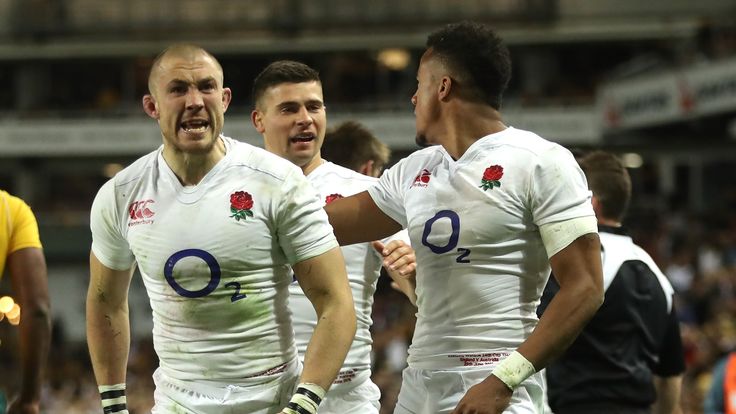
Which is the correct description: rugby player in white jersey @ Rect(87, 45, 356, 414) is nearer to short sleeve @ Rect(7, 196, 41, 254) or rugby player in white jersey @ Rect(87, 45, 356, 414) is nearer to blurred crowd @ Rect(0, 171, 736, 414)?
short sleeve @ Rect(7, 196, 41, 254)

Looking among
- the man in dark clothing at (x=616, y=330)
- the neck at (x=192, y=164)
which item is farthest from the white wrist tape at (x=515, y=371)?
the man in dark clothing at (x=616, y=330)

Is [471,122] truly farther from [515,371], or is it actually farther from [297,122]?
[297,122]

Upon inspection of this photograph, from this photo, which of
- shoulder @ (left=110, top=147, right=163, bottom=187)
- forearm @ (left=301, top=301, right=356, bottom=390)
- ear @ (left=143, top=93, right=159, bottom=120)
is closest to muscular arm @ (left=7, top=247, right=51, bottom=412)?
shoulder @ (left=110, top=147, right=163, bottom=187)

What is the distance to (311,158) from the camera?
5.44 metres

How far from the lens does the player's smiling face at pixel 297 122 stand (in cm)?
542

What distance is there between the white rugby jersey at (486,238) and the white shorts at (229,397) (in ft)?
1.66

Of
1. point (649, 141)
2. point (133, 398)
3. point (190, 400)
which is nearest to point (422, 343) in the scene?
point (190, 400)

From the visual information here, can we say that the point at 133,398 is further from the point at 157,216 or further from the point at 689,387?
the point at 157,216

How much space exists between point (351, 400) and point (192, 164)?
4.90 ft

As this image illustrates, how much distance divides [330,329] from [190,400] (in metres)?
0.51

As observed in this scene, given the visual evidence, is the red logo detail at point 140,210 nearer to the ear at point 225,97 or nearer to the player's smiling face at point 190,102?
the player's smiling face at point 190,102

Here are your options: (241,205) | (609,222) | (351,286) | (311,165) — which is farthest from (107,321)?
(609,222)

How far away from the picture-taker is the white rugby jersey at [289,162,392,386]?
16.9 feet

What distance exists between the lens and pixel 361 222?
4516 millimetres
